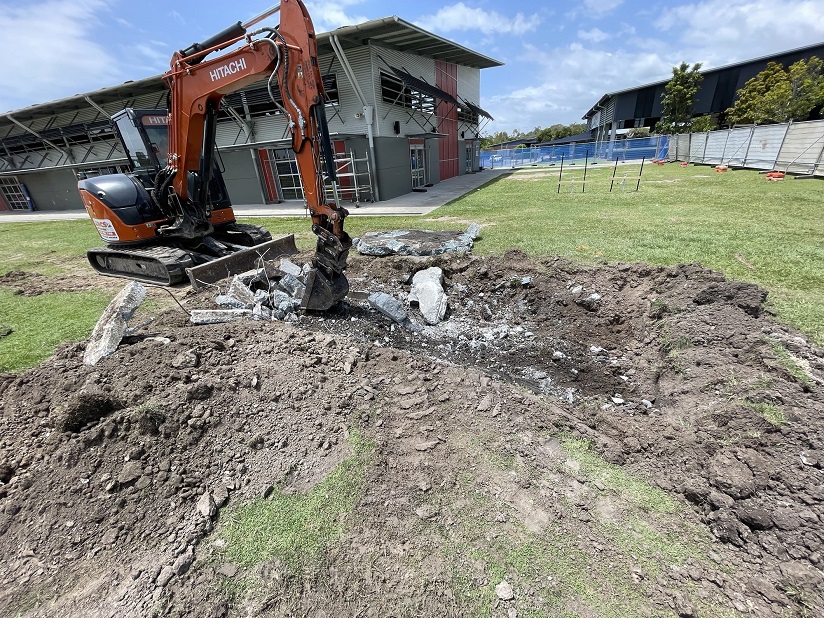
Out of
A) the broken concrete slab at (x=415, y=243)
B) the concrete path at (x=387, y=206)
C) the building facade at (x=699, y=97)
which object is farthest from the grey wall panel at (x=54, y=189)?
the building facade at (x=699, y=97)

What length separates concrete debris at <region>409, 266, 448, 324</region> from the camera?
17.4 feet

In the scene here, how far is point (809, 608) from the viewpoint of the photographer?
1.84 meters

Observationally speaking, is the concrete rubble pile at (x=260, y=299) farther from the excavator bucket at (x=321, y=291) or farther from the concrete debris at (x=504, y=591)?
the concrete debris at (x=504, y=591)

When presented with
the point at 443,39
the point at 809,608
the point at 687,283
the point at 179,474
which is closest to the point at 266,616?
the point at 179,474

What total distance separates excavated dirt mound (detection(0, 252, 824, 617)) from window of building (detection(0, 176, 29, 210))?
114ft

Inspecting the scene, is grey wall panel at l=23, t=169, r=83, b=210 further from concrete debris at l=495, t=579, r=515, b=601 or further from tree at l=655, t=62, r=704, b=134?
tree at l=655, t=62, r=704, b=134

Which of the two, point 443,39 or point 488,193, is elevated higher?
point 443,39

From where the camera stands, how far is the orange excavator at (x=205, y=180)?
464 centimetres

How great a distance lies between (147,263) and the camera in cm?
725

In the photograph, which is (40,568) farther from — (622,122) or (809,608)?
(622,122)

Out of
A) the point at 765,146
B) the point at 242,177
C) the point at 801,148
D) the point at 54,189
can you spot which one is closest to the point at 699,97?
the point at 765,146

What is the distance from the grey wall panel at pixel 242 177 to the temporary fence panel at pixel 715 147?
27.5 metres

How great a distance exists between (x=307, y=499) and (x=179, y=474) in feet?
3.44

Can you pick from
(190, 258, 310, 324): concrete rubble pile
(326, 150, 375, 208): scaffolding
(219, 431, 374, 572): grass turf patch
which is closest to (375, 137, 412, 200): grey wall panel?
(326, 150, 375, 208): scaffolding
